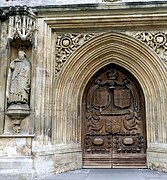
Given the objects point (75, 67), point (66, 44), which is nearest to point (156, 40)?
point (75, 67)

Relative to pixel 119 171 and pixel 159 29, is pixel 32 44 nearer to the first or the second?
pixel 159 29

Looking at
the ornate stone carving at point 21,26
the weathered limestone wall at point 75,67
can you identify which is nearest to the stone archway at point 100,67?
the weathered limestone wall at point 75,67

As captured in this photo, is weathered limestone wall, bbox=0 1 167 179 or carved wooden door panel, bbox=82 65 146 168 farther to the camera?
carved wooden door panel, bbox=82 65 146 168

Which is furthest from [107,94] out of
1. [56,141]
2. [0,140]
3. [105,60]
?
[0,140]

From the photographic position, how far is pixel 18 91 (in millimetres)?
5699

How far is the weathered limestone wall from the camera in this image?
5.79 metres

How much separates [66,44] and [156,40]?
2054 mm

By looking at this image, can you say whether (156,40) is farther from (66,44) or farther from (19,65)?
(19,65)

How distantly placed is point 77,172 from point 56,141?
802 millimetres

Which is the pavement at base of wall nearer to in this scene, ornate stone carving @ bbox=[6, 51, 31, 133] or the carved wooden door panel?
the carved wooden door panel

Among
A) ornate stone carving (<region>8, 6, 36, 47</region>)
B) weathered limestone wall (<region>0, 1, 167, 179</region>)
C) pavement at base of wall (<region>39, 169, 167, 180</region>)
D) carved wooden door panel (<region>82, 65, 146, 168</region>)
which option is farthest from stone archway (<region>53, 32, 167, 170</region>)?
ornate stone carving (<region>8, 6, 36, 47</region>)

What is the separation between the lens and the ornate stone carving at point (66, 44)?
6.32m

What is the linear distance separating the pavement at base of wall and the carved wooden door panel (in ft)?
1.28

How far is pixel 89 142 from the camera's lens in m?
6.64
